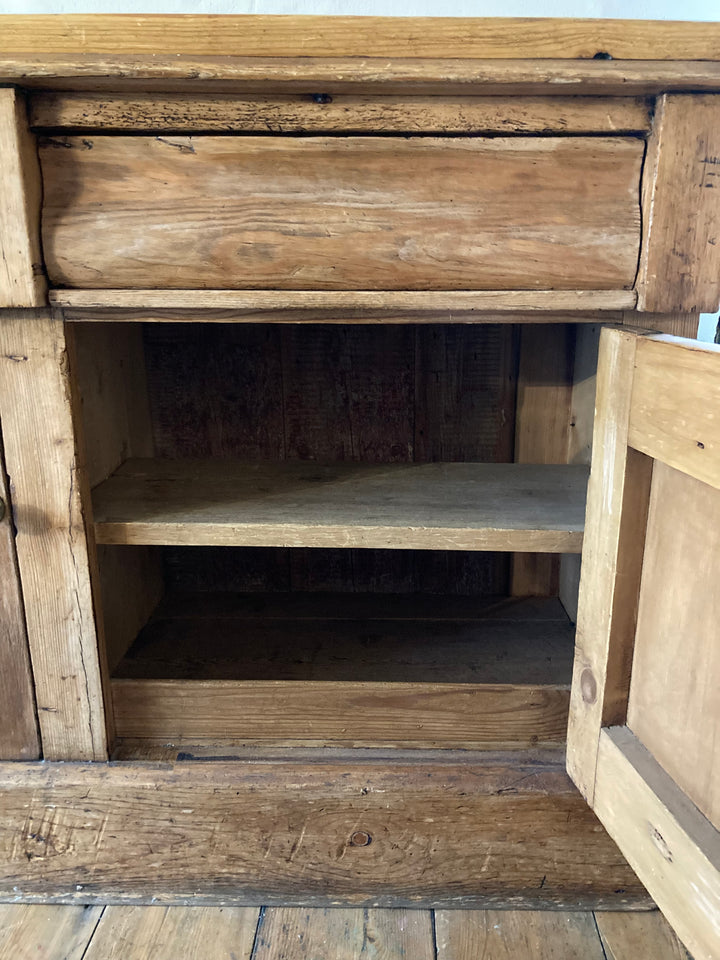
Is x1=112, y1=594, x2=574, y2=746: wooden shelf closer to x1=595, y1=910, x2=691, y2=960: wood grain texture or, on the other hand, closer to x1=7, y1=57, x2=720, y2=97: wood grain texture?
x1=595, y1=910, x2=691, y2=960: wood grain texture

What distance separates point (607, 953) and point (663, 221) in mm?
986

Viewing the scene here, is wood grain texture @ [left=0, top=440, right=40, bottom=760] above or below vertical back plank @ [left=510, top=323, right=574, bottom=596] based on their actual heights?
below

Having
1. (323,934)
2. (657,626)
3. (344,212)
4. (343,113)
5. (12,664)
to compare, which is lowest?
(323,934)

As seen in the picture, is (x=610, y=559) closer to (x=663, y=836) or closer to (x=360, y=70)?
(x=663, y=836)

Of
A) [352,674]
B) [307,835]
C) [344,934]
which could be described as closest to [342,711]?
[352,674]

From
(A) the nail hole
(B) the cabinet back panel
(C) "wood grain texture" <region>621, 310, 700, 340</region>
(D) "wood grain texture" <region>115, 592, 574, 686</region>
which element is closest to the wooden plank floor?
(A) the nail hole

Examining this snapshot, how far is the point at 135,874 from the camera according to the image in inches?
42.7

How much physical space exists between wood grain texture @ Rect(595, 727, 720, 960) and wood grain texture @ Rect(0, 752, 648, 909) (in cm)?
23

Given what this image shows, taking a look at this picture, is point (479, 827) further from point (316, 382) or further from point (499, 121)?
point (499, 121)

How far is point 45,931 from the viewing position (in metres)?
1.03

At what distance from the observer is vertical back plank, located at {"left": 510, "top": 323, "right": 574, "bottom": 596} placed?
4.56 feet

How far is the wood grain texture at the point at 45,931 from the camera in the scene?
3.26 ft

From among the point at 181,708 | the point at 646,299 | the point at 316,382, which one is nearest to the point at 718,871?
the point at 646,299

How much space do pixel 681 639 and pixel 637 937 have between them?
58 cm
